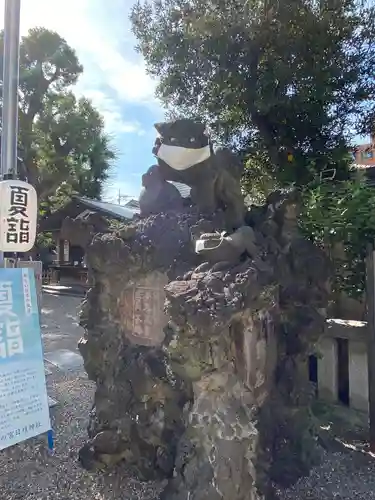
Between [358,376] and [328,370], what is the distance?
0.26 meters

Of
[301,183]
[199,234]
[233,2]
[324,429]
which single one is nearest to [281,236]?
[199,234]

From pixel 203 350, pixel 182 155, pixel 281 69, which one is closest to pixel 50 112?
pixel 281 69

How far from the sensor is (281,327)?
2.35 meters

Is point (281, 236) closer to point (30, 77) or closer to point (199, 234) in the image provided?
point (199, 234)

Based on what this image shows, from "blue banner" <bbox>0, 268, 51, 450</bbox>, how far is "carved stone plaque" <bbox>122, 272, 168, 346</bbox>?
646 millimetres

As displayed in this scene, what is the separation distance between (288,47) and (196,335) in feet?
12.1

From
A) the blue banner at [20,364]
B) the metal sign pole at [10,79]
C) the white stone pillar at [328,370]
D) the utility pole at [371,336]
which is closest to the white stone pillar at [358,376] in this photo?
the white stone pillar at [328,370]

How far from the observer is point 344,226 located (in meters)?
3.15

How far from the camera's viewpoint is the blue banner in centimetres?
245

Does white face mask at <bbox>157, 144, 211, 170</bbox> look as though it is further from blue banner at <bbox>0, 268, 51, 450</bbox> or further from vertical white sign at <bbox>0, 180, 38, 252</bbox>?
blue banner at <bbox>0, 268, 51, 450</bbox>

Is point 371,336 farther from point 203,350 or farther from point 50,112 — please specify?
point 50,112

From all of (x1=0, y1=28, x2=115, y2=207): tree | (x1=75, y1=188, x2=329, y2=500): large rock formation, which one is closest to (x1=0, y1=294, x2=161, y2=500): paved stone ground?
(x1=75, y1=188, x2=329, y2=500): large rock formation

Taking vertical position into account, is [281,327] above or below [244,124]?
below

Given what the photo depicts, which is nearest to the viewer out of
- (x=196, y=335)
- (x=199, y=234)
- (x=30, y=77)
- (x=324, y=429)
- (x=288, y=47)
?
(x=196, y=335)
